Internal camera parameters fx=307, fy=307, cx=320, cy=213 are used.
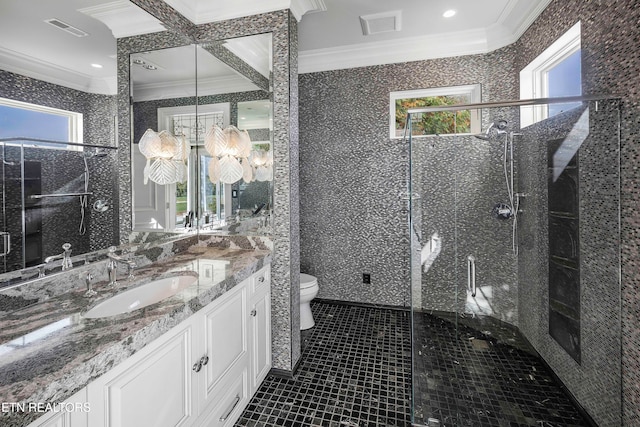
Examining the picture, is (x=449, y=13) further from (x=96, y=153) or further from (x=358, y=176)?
(x=96, y=153)

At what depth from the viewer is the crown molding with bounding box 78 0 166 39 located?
5.10ft

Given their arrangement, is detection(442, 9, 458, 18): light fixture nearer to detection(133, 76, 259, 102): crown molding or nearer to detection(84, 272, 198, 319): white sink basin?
detection(133, 76, 259, 102): crown molding

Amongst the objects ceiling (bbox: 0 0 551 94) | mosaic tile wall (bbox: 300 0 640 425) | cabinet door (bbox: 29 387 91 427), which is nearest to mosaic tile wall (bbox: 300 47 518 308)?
mosaic tile wall (bbox: 300 0 640 425)

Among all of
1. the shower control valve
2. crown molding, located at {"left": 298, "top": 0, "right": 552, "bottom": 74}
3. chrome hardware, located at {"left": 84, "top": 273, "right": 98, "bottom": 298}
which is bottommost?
chrome hardware, located at {"left": 84, "top": 273, "right": 98, "bottom": 298}

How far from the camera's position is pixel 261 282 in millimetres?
1997

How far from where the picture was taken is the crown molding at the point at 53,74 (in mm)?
1159

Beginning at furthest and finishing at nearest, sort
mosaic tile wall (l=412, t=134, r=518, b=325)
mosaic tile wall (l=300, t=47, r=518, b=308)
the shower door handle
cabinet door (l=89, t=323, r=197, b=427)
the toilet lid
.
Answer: mosaic tile wall (l=300, t=47, r=518, b=308)
the toilet lid
mosaic tile wall (l=412, t=134, r=518, b=325)
the shower door handle
cabinet door (l=89, t=323, r=197, b=427)

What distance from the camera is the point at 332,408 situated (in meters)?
1.83

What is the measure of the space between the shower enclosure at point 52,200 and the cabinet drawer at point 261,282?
800 mm

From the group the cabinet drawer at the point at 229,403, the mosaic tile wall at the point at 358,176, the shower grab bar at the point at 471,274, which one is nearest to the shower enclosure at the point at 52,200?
the cabinet drawer at the point at 229,403

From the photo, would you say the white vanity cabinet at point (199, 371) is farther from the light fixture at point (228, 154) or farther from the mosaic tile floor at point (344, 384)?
the light fixture at point (228, 154)

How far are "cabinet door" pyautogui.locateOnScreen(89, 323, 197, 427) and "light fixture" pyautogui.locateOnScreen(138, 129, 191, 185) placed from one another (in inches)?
46.3

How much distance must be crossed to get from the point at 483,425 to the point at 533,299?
3.07 ft

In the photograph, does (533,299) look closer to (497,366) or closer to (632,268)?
(497,366)
